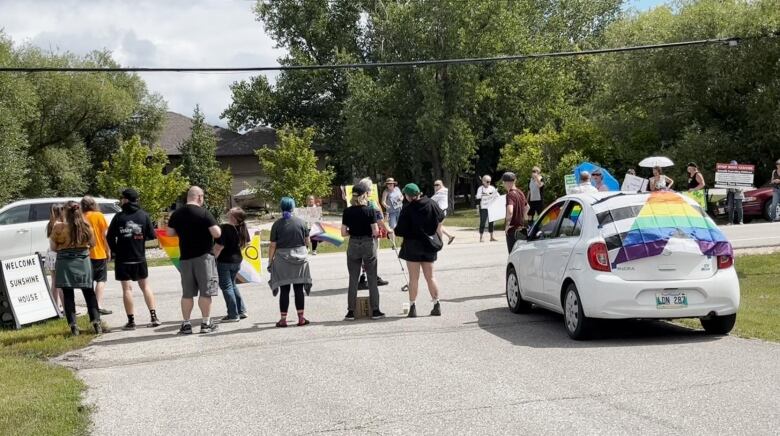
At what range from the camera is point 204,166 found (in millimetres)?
53000

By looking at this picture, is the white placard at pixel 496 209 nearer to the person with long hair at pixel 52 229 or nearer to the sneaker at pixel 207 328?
the person with long hair at pixel 52 229

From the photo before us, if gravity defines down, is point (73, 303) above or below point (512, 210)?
below

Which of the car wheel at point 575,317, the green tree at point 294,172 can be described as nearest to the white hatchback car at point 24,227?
the green tree at point 294,172

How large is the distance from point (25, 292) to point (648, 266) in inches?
343

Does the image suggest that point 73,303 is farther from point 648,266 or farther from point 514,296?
point 648,266

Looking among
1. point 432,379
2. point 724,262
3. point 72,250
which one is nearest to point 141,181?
point 72,250

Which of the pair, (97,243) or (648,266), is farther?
(97,243)

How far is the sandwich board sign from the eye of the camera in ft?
39.4

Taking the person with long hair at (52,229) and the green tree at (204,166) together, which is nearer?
the person with long hair at (52,229)

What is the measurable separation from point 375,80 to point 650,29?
902 inches

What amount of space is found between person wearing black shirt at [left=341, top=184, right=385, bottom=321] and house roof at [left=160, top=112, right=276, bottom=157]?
5371cm

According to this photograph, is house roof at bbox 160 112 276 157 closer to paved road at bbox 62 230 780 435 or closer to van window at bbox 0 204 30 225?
van window at bbox 0 204 30 225

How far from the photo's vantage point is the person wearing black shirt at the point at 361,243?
37.6ft

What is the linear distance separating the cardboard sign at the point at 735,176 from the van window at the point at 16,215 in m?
18.9
